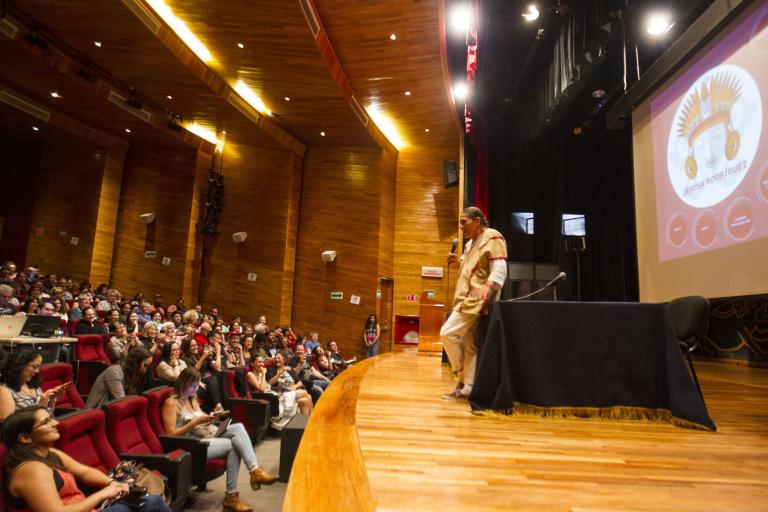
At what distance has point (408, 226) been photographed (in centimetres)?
1103

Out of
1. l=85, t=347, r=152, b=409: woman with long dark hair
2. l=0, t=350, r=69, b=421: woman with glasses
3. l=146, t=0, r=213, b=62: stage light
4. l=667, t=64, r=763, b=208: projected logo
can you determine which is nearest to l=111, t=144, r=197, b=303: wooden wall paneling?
l=146, t=0, r=213, b=62: stage light

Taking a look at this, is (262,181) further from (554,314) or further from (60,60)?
(554,314)

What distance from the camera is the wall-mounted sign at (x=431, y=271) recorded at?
Result: 1070 centimetres

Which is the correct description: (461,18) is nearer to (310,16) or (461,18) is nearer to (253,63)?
(310,16)

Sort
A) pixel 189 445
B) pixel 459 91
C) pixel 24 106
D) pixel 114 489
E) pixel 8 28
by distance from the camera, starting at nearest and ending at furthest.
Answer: pixel 114 489 → pixel 189 445 → pixel 8 28 → pixel 459 91 → pixel 24 106

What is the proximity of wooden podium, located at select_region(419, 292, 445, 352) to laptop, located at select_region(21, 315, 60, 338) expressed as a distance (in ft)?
14.8

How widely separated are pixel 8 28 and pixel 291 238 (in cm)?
576

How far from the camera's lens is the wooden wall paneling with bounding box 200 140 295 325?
10.2 meters

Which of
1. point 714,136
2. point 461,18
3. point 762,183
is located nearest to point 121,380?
point 762,183

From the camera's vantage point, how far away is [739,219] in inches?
141

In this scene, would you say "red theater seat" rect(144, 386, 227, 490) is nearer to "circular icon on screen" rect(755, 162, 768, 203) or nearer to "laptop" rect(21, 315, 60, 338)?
"laptop" rect(21, 315, 60, 338)

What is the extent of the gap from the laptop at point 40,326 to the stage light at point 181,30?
4.17 meters

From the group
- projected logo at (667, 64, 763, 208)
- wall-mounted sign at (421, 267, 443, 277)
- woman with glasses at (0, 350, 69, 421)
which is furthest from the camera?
wall-mounted sign at (421, 267, 443, 277)

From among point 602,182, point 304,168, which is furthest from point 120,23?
point 602,182
